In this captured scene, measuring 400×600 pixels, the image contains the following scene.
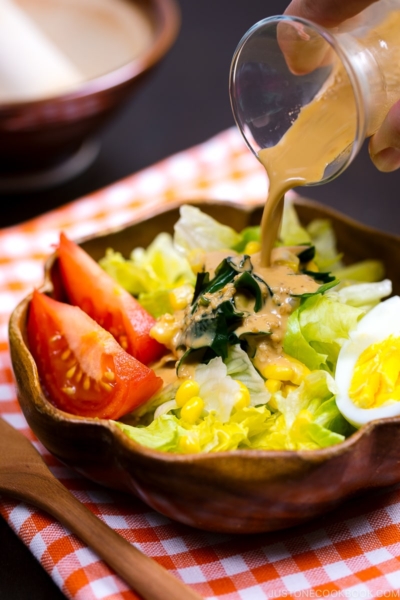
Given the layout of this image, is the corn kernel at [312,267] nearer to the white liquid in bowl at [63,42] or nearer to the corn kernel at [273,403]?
the corn kernel at [273,403]

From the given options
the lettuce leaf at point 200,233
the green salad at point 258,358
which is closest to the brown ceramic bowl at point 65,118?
the lettuce leaf at point 200,233

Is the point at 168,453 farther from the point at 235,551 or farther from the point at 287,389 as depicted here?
the point at 287,389

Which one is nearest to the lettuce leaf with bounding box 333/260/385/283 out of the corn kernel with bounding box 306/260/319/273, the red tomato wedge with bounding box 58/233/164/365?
the corn kernel with bounding box 306/260/319/273

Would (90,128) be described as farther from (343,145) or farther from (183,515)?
(183,515)

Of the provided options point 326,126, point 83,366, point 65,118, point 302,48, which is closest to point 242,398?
point 83,366

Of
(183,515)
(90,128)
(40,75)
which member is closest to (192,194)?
(90,128)
